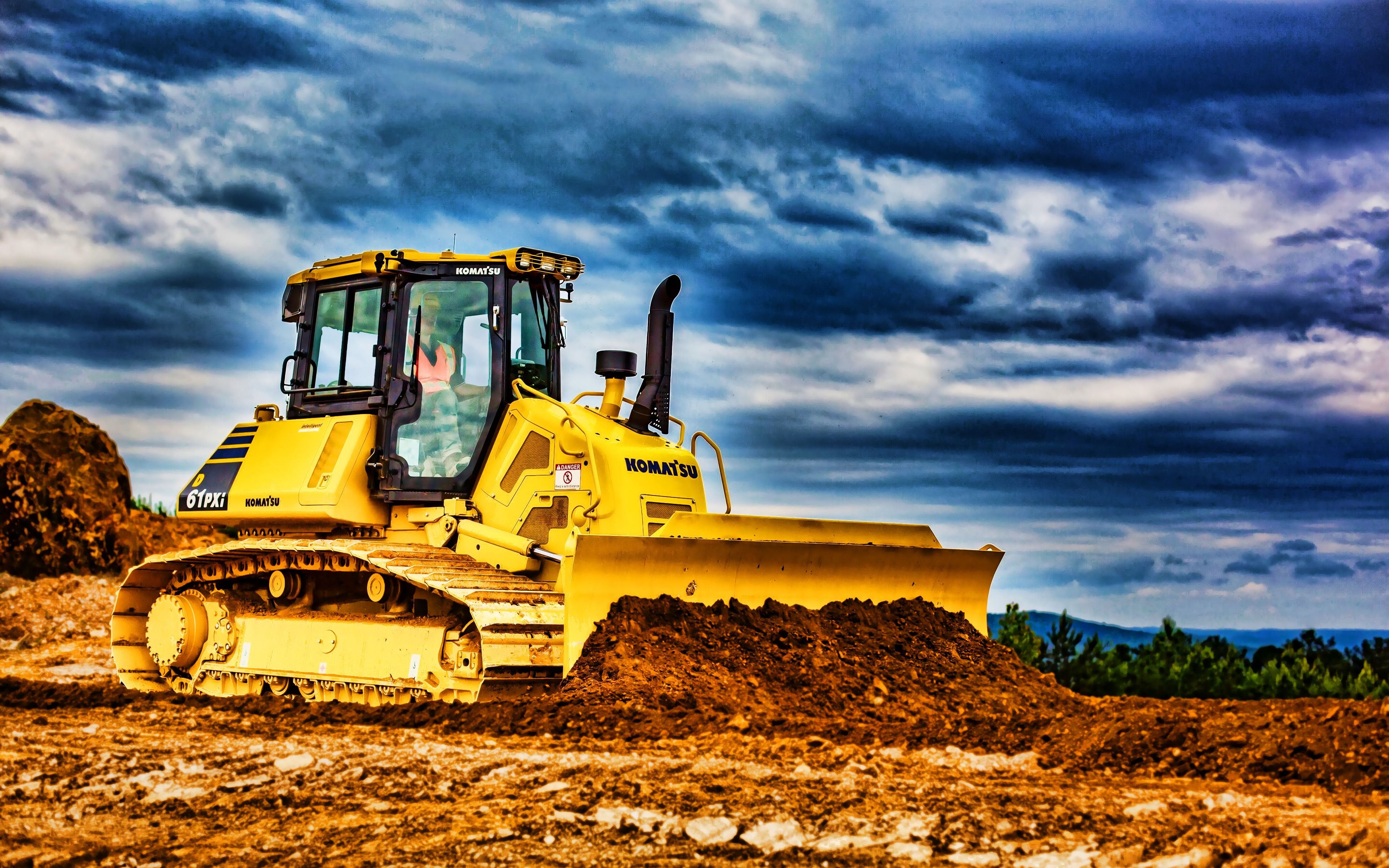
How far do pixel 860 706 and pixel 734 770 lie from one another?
220 cm

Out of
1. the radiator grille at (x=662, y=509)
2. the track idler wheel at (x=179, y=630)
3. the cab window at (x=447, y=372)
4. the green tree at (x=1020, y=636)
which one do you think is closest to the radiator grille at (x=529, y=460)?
the cab window at (x=447, y=372)

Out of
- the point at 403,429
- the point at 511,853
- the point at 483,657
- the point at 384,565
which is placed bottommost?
the point at 511,853

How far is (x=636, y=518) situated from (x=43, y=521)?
1257cm

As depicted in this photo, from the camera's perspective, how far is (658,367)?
10672 millimetres

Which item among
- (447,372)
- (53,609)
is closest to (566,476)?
(447,372)

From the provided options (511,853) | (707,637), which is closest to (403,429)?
(707,637)

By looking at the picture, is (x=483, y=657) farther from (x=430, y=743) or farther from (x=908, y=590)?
(x=908, y=590)

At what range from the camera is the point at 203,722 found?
941cm

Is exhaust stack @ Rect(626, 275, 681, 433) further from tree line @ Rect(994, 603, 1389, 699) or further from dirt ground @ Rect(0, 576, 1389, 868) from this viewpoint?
tree line @ Rect(994, 603, 1389, 699)

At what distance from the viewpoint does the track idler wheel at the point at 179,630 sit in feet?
36.3

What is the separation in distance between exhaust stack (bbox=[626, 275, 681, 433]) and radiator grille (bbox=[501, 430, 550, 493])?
2.73 feet

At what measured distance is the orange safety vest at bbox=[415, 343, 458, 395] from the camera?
10.6 metres

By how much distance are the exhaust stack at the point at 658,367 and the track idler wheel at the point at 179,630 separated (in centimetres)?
415

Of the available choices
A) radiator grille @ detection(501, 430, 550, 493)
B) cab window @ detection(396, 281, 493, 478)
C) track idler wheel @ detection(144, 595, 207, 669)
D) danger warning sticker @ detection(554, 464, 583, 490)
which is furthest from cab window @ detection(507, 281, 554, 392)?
track idler wheel @ detection(144, 595, 207, 669)
